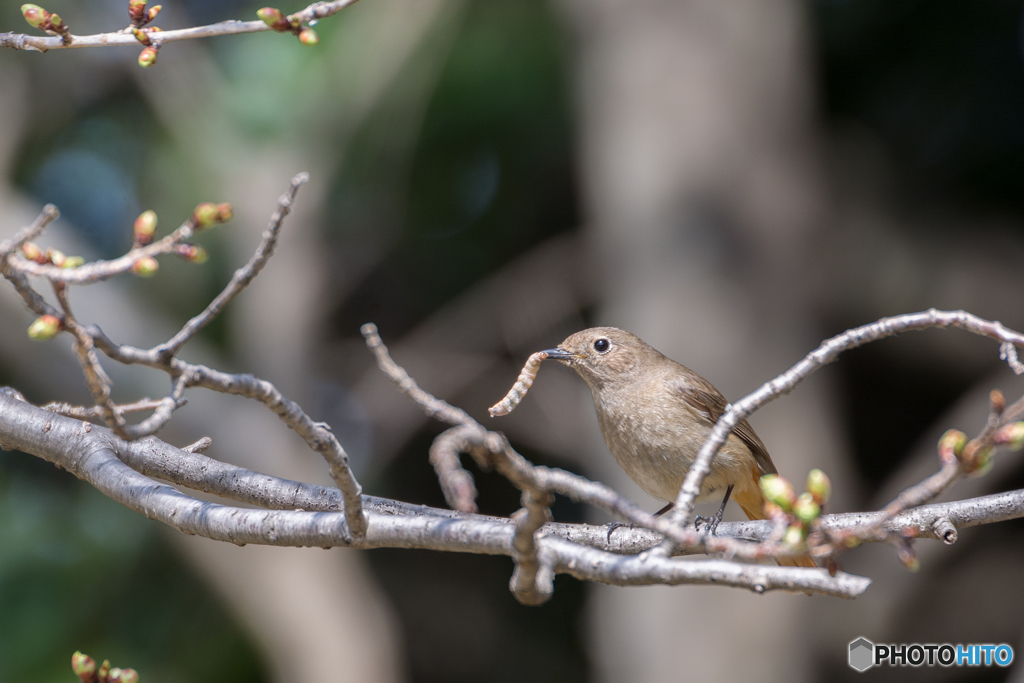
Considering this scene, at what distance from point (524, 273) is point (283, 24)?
7094mm

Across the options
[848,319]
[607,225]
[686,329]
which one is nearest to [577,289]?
[607,225]

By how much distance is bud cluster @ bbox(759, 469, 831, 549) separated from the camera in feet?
5.36

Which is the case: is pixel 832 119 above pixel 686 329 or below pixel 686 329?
above

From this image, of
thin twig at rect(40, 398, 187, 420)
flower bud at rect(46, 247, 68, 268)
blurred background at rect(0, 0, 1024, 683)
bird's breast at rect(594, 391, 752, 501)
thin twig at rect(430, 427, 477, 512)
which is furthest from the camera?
blurred background at rect(0, 0, 1024, 683)

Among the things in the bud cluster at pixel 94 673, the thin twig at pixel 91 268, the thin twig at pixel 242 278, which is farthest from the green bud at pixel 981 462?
the bud cluster at pixel 94 673

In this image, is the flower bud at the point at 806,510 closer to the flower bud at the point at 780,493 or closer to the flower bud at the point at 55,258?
the flower bud at the point at 780,493

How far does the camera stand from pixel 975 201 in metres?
9.03

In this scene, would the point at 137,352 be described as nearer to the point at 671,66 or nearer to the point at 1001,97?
the point at 671,66

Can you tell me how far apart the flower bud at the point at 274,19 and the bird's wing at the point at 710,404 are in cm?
318

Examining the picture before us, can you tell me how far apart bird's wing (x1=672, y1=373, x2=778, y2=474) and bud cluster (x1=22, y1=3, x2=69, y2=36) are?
346 cm

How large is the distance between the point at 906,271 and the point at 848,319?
0.74 meters

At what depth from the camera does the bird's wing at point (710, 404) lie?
4793 mm

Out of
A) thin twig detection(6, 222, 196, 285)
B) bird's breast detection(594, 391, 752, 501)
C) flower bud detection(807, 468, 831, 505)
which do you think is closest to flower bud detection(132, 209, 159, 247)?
thin twig detection(6, 222, 196, 285)

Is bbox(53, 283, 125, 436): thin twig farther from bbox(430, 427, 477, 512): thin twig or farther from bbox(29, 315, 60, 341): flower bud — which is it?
bbox(430, 427, 477, 512): thin twig
